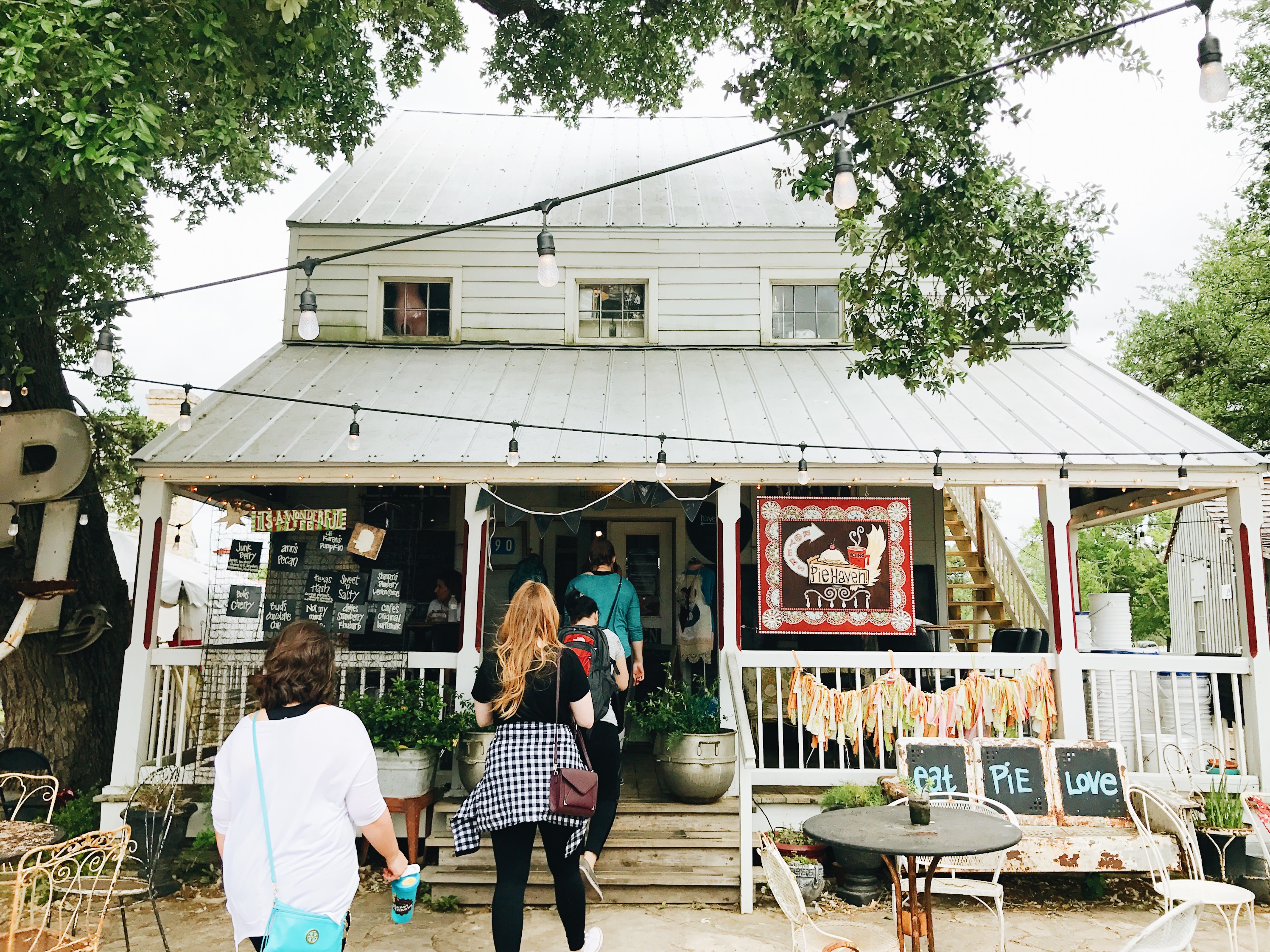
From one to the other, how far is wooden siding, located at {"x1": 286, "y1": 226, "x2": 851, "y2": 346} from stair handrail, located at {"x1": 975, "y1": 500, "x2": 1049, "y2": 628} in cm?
460

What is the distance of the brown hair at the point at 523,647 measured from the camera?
164 inches

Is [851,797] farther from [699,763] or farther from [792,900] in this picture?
[792,900]

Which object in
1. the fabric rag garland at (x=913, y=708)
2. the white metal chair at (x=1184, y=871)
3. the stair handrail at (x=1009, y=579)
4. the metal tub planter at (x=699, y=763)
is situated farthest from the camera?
the stair handrail at (x=1009, y=579)

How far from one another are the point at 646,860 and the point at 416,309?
684cm

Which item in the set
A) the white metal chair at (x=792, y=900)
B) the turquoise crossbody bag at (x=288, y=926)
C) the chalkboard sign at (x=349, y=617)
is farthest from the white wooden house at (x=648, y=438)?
the turquoise crossbody bag at (x=288, y=926)

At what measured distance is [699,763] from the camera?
675 centimetres

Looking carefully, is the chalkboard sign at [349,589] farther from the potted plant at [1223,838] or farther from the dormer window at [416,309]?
the potted plant at [1223,838]

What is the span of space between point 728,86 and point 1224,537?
57.6ft

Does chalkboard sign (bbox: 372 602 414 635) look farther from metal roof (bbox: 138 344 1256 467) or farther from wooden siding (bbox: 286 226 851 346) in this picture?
wooden siding (bbox: 286 226 851 346)

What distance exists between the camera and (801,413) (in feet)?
28.0

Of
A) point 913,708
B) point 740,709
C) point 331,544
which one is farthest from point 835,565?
point 331,544

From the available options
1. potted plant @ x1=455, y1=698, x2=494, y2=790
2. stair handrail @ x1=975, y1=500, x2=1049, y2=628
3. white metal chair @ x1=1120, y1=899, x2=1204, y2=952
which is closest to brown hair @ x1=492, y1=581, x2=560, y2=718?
Answer: potted plant @ x1=455, y1=698, x2=494, y2=790

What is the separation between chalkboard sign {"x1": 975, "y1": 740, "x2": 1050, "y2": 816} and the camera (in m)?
6.43

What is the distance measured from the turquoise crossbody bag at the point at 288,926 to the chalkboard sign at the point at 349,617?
20.1ft
